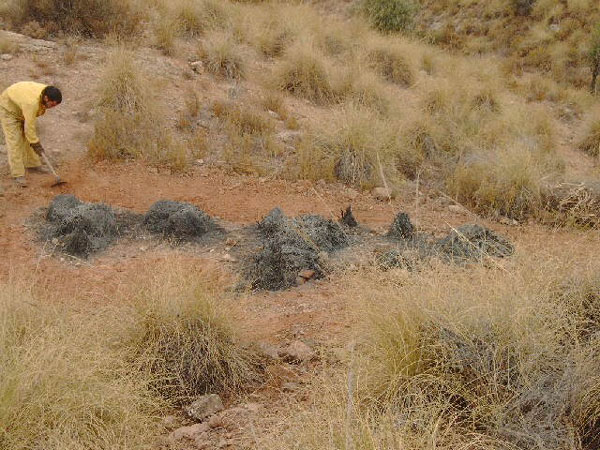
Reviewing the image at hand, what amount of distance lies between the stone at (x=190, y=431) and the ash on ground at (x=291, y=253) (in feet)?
5.41

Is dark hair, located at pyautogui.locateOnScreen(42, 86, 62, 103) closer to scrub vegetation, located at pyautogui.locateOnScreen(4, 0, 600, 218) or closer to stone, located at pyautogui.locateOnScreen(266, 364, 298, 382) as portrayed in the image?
scrub vegetation, located at pyautogui.locateOnScreen(4, 0, 600, 218)

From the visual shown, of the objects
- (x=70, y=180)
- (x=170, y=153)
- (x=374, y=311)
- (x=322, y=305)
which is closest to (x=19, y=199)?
(x=70, y=180)

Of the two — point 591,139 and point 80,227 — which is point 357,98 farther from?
point 80,227

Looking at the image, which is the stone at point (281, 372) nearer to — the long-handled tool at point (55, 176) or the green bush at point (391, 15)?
the long-handled tool at point (55, 176)

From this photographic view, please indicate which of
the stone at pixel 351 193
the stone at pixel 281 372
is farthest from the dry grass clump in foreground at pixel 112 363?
the stone at pixel 351 193

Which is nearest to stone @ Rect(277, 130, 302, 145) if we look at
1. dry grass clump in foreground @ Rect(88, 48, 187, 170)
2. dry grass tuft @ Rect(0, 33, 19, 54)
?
dry grass clump in foreground @ Rect(88, 48, 187, 170)

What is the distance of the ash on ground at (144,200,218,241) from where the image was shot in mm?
5617

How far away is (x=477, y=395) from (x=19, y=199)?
5.26 m

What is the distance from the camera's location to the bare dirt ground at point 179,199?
4.30 metres

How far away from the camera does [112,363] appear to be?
319 cm

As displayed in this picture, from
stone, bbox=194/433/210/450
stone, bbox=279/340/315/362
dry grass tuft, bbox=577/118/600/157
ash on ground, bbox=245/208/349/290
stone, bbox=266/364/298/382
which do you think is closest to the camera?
stone, bbox=194/433/210/450

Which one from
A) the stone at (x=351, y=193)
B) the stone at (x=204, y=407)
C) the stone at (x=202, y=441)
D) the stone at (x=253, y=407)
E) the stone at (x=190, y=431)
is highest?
the stone at (x=202, y=441)

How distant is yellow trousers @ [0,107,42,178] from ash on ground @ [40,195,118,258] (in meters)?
0.98

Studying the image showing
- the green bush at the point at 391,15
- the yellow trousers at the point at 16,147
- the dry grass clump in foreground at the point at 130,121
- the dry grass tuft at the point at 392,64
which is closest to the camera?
the yellow trousers at the point at 16,147
